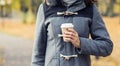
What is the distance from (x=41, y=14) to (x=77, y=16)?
283 millimetres

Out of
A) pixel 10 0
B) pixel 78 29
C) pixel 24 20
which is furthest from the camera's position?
pixel 24 20

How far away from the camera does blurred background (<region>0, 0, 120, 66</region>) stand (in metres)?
15.3

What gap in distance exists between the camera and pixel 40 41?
3.89m

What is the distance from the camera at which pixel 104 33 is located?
3.85m

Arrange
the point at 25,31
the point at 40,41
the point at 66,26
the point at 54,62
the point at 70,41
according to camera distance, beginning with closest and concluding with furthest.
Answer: the point at 66,26
the point at 70,41
the point at 54,62
the point at 40,41
the point at 25,31

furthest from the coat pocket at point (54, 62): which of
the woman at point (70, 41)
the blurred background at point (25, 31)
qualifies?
the blurred background at point (25, 31)

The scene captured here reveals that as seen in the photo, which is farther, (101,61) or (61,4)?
(101,61)

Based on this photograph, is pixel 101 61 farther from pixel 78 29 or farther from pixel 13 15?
pixel 13 15

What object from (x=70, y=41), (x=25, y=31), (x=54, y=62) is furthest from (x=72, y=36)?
(x=25, y=31)

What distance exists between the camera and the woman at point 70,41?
3719 mm

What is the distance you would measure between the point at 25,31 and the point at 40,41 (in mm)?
28426

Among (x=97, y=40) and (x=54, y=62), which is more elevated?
(x=97, y=40)

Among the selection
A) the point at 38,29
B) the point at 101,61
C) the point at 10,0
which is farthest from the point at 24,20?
the point at 38,29

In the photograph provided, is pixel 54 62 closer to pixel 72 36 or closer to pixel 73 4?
pixel 72 36
